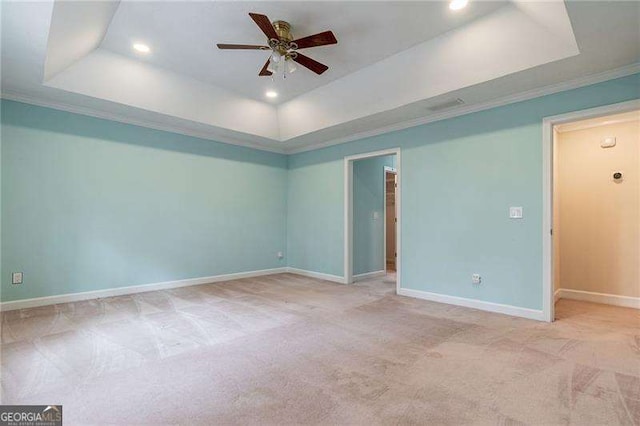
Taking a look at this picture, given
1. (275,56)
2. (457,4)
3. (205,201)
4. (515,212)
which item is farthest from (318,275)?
(457,4)

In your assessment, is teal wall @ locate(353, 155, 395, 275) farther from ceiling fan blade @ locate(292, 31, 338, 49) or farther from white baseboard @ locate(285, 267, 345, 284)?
ceiling fan blade @ locate(292, 31, 338, 49)

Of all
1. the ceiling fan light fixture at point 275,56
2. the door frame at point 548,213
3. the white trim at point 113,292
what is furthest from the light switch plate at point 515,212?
the white trim at point 113,292

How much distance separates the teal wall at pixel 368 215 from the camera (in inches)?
228

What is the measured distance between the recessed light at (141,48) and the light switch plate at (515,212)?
474cm

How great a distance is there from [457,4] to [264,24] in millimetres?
1774

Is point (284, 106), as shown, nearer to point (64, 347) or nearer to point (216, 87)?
point (216, 87)

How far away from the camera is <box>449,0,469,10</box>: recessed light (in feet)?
9.10

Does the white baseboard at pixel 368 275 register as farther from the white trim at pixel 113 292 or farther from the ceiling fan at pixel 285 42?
the ceiling fan at pixel 285 42

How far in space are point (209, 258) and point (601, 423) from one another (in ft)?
17.0

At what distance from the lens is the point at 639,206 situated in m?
4.02

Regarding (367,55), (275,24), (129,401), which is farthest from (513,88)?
(129,401)

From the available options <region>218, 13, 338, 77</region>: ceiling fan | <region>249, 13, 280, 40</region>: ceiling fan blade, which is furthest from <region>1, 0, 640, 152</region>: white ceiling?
<region>249, 13, 280, 40</region>: ceiling fan blade
